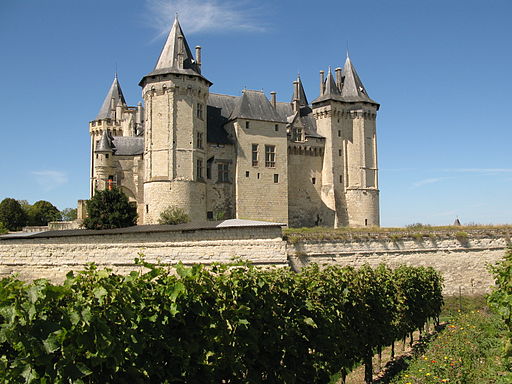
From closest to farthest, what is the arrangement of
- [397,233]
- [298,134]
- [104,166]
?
[397,233] < [104,166] < [298,134]

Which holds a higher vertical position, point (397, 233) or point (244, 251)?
point (397, 233)

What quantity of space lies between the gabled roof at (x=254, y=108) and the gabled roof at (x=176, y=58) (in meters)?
4.23

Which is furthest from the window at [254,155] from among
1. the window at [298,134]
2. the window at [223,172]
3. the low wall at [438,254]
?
the low wall at [438,254]

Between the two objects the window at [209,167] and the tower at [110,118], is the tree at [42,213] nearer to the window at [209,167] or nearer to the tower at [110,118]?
the tower at [110,118]

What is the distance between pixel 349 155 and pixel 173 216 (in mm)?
16100

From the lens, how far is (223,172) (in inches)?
1414

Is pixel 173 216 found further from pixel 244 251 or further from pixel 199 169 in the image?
pixel 244 251

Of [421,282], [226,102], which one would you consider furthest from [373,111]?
[421,282]

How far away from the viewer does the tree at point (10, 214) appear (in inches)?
1948

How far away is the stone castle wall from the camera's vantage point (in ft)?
74.6

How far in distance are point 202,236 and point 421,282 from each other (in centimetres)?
1020

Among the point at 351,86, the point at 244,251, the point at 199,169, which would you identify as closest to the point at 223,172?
the point at 199,169

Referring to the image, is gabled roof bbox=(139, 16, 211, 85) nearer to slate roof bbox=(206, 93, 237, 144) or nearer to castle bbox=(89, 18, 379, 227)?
castle bbox=(89, 18, 379, 227)

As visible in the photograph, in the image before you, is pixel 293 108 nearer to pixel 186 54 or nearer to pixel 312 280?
pixel 186 54
